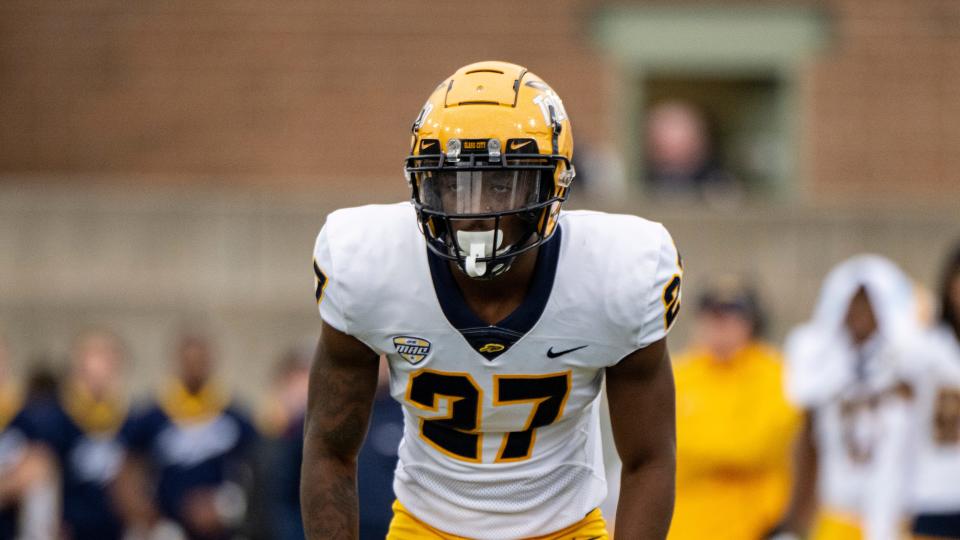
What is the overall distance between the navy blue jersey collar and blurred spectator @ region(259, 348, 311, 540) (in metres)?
4.38

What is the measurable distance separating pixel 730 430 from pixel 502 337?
3.66m

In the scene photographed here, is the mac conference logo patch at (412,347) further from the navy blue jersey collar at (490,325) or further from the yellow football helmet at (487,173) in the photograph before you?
the yellow football helmet at (487,173)

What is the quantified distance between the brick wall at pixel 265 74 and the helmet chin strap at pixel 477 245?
1061 cm

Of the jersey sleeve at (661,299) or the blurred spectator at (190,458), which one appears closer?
the jersey sleeve at (661,299)

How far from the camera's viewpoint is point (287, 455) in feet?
27.9

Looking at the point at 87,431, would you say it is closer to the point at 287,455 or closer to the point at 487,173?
the point at 287,455

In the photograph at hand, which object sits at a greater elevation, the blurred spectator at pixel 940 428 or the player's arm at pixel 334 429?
the player's arm at pixel 334 429

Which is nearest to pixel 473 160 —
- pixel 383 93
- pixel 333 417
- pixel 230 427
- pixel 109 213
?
Result: pixel 333 417

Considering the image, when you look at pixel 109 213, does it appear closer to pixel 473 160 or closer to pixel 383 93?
pixel 383 93

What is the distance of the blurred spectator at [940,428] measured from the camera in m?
6.36

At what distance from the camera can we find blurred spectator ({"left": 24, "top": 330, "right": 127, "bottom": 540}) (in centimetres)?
933

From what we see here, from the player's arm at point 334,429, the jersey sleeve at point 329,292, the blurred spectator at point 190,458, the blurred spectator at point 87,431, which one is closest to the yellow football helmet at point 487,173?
the jersey sleeve at point 329,292

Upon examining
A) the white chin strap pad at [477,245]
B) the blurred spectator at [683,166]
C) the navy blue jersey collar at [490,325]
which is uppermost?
the white chin strap pad at [477,245]

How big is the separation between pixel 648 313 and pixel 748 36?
11.4 m
